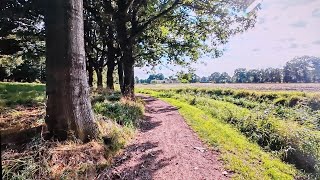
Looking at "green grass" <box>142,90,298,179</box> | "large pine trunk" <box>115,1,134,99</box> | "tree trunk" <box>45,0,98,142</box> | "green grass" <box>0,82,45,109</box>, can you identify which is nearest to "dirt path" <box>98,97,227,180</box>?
"green grass" <box>142,90,298,179</box>

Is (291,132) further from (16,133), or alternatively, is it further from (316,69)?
(316,69)

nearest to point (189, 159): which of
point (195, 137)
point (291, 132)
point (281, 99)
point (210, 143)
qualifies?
point (210, 143)

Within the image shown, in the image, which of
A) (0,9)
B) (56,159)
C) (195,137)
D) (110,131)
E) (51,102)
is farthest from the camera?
(0,9)

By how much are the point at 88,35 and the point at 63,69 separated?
1679 cm

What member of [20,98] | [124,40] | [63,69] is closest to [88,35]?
[124,40]

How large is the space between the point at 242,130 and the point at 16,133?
8262 millimetres

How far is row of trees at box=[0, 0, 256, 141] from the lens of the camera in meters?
5.59

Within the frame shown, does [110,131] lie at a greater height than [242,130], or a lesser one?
greater

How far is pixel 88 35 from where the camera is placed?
2158 cm

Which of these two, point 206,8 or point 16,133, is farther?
point 206,8

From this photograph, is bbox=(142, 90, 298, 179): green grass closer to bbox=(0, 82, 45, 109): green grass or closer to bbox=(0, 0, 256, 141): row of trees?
bbox=(0, 0, 256, 141): row of trees

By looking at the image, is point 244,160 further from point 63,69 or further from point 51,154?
point 63,69

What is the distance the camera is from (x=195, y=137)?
8.83 metres

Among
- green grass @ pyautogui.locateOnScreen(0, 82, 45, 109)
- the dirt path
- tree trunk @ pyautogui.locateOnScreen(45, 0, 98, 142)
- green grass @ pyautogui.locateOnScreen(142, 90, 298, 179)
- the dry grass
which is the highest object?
tree trunk @ pyautogui.locateOnScreen(45, 0, 98, 142)
